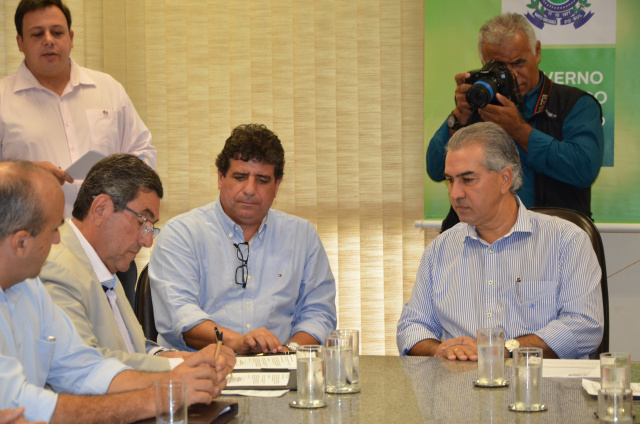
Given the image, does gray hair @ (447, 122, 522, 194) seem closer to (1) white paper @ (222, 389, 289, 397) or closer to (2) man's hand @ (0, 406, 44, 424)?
(1) white paper @ (222, 389, 289, 397)

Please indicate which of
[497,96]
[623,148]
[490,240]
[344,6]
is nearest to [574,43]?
[623,148]

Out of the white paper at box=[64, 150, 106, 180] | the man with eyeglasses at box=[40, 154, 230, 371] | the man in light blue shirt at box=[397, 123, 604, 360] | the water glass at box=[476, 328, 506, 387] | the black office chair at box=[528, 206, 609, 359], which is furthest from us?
the white paper at box=[64, 150, 106, 180]

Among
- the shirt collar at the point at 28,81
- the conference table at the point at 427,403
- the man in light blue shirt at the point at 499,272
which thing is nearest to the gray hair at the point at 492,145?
the man in light blue shirt at the point at 499,272

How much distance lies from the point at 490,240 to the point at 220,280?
101 cm

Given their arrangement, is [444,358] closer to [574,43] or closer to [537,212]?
[537,212]

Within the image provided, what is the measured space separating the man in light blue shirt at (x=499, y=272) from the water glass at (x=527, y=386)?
789 mm

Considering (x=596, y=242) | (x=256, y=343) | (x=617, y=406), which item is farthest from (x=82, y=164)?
(x=617, y=406)

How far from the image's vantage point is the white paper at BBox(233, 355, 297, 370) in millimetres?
2207

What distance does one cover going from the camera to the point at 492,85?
134 inches

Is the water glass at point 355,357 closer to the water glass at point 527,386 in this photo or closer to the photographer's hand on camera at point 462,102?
the water glass at point 527,386

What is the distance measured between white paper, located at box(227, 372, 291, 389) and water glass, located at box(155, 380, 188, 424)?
0.44m

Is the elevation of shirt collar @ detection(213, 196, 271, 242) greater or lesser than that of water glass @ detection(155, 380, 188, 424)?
greater

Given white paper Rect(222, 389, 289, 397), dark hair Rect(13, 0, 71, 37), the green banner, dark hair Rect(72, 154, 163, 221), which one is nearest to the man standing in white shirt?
dark hair Rect(13, 0, 71, 37)

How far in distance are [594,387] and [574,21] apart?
105 inches
